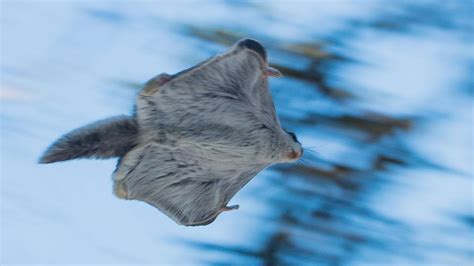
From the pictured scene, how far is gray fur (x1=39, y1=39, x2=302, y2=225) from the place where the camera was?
1.73 metres

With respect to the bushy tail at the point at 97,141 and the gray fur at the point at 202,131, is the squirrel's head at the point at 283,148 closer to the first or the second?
the gray fur at the point at 202,131

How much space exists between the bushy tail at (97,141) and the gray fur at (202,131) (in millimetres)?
15

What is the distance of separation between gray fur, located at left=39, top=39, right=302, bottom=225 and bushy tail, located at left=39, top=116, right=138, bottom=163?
0.01m

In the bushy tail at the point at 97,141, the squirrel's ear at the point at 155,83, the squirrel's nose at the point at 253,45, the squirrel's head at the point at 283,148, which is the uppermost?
the squirrel's nose at the point at 253,45

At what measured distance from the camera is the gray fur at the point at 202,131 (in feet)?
5.68

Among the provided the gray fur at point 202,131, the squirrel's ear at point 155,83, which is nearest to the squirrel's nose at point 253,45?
the gray fur at point 202,131

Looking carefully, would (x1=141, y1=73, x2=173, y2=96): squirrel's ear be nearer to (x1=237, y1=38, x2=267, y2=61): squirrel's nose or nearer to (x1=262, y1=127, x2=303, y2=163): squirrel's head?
(x1=237, y1=38, x2=267, y2=61): squirrel's nose

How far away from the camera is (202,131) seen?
1.78m

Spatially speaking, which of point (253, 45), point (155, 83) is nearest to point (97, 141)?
point (155, 83)

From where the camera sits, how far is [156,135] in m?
1.80

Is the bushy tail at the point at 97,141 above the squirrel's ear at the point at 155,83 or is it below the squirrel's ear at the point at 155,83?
below

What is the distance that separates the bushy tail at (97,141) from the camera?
1.77 metres

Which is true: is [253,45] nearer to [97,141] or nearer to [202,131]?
[202,131]

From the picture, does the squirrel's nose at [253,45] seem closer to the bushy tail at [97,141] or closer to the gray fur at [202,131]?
the gray fur at [202,131]
